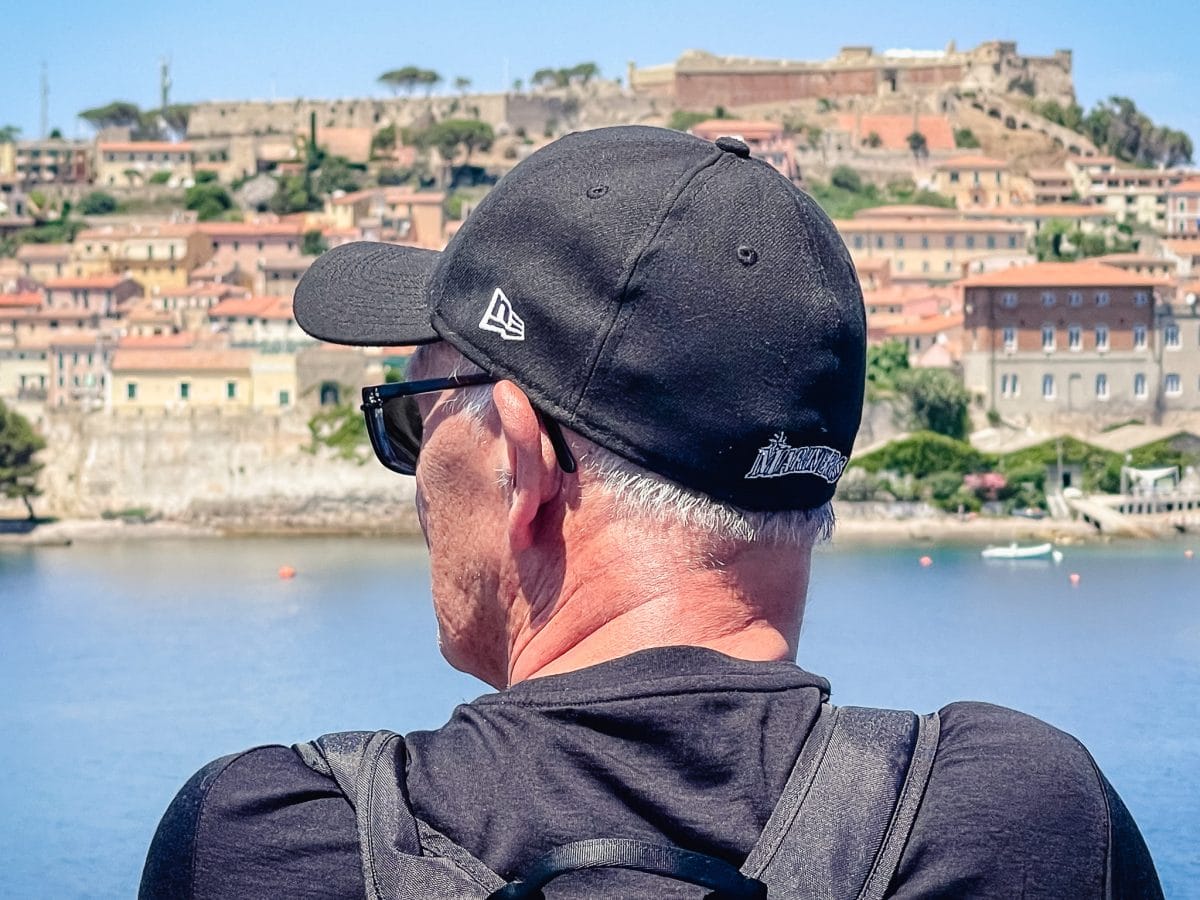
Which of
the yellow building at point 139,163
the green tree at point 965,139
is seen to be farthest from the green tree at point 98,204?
the green tree at point 965,139

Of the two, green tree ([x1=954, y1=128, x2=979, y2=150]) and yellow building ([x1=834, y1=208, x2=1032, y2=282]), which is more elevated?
green tree ([x1=954, y1=128, x2=979, y2=150])

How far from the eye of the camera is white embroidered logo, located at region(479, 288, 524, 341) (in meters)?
0.82

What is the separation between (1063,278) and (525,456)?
28.6 m

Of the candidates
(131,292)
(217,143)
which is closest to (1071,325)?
(131,292)

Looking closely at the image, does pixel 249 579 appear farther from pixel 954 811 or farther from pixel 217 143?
pixel 217 143

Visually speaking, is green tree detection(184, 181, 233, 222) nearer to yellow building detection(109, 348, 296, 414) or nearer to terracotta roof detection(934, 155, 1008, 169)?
yellow building detection(109, 348, 296, 414)

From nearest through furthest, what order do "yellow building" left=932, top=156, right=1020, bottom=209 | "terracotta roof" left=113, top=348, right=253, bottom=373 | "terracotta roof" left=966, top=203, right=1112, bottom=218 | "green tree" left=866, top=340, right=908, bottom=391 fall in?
1. "green tree" left=866, top=340, right=908, bottom=391
2. "terracotta roof" left=113, top=348, right=253, bottom=373
3. "terracotta roof" left=966, top=203, right=1112, bottom=218
4. "yellow building" left=932, top=156, right=1020, bottom=209

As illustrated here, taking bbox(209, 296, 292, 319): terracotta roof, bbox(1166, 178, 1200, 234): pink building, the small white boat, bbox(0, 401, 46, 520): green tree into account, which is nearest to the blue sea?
the small white boat

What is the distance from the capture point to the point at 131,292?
34688 mm

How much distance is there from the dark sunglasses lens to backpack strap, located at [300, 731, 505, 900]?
22 cm

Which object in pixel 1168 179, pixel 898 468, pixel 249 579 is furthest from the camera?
pixel 1168 179

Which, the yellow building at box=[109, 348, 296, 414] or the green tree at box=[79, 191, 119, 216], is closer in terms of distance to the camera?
the yellow building at box=[109, 348, 296, 414]

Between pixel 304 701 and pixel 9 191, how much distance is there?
114 feet

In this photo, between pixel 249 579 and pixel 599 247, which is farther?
pixel 249 579
